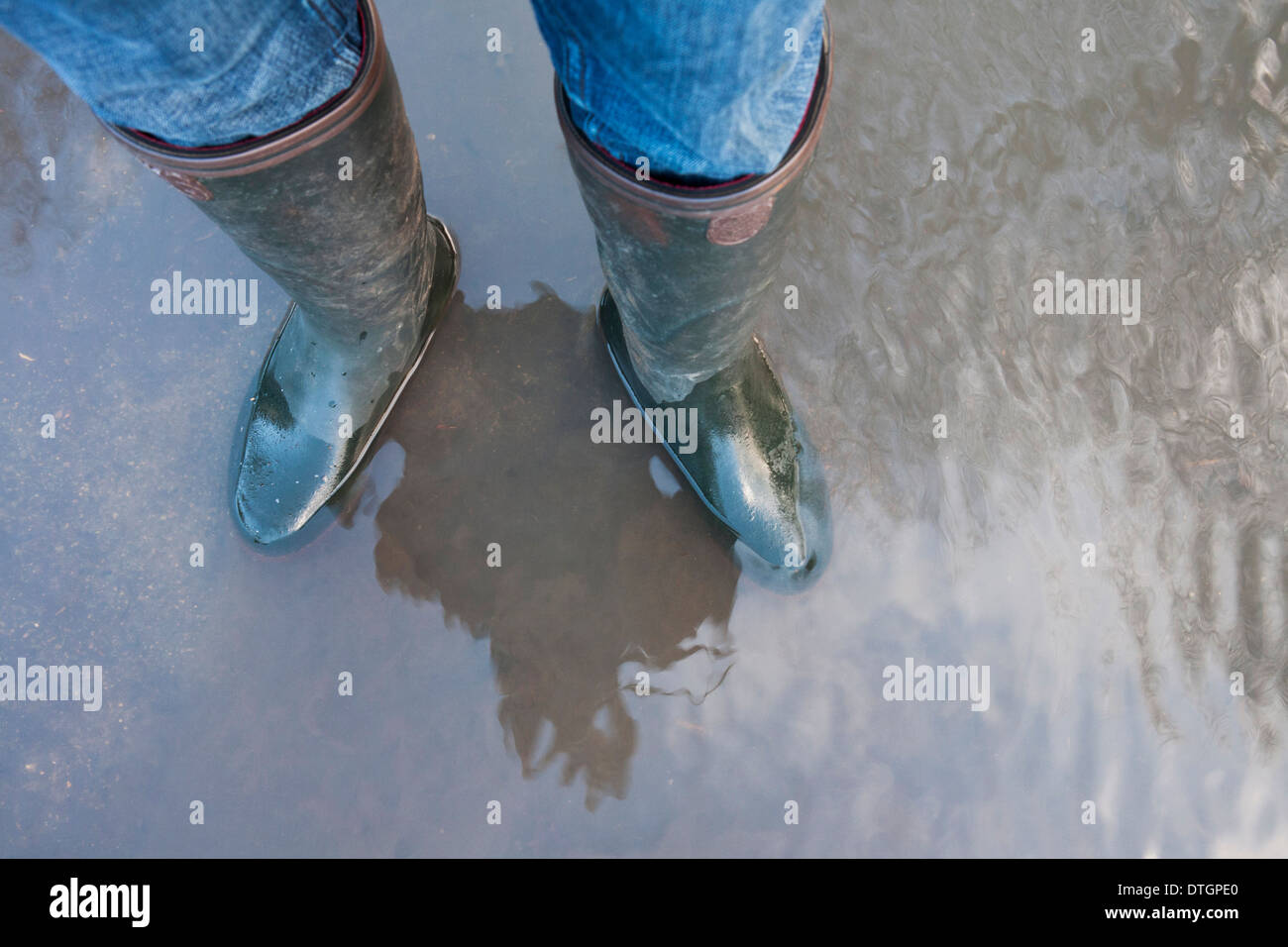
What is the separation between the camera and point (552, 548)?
129cm

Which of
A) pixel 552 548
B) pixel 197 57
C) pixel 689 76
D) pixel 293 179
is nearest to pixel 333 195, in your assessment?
pixel 293 179

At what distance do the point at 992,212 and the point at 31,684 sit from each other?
1682 mm

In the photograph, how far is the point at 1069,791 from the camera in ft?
4.08

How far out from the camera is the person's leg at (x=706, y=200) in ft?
1.76

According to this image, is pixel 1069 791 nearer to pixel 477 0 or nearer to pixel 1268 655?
pixel 1268 655

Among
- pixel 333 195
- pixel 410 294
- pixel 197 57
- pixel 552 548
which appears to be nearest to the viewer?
pixel 197 57

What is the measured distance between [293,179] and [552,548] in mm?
652

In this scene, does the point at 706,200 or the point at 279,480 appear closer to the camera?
the point at 706,200

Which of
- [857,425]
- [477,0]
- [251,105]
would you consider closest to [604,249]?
[251,105]

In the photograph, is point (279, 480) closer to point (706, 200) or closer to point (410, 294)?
point (410, 294)

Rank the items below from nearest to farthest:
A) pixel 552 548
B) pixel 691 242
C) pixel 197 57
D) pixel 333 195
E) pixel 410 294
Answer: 1. pixel 197 57
2. pixel 691 242
3. pixel 333 195
4. pixel 410 294
5. pixel 552 548

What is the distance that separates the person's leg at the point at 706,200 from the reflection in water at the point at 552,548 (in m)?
0.10

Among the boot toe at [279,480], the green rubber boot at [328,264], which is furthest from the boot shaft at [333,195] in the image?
the boot toe at [279,480]

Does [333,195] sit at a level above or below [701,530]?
above
